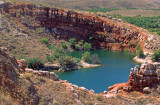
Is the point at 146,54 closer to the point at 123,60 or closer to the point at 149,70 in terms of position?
the point at 123,60

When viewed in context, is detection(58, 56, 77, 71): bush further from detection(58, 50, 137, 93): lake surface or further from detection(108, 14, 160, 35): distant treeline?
detection(108, 14, 160, 35): distant treeline

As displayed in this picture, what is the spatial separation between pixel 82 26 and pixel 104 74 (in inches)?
1467

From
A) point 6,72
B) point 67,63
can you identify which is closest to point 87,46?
point 67,63

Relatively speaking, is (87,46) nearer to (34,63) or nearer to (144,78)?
(34,63)

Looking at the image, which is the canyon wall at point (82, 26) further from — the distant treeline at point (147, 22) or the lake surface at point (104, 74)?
the lake surface at point (104, 74)

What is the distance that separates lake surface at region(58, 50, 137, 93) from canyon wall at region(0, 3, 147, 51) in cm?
1281

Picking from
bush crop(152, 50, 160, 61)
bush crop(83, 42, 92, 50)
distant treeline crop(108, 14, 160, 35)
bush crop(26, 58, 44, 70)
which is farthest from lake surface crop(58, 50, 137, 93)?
distant treeline crop(108, 14, 160, 35)

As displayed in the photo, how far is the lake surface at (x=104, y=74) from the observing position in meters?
50.4

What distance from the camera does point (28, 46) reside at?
67.9 metres

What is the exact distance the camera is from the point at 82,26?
303 feet

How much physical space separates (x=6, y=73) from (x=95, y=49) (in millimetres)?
65327

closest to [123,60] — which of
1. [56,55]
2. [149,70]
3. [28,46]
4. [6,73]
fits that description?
[56,55]

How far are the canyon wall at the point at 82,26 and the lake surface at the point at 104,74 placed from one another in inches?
504

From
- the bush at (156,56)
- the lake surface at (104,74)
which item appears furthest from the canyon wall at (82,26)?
the bush at (156,56)
